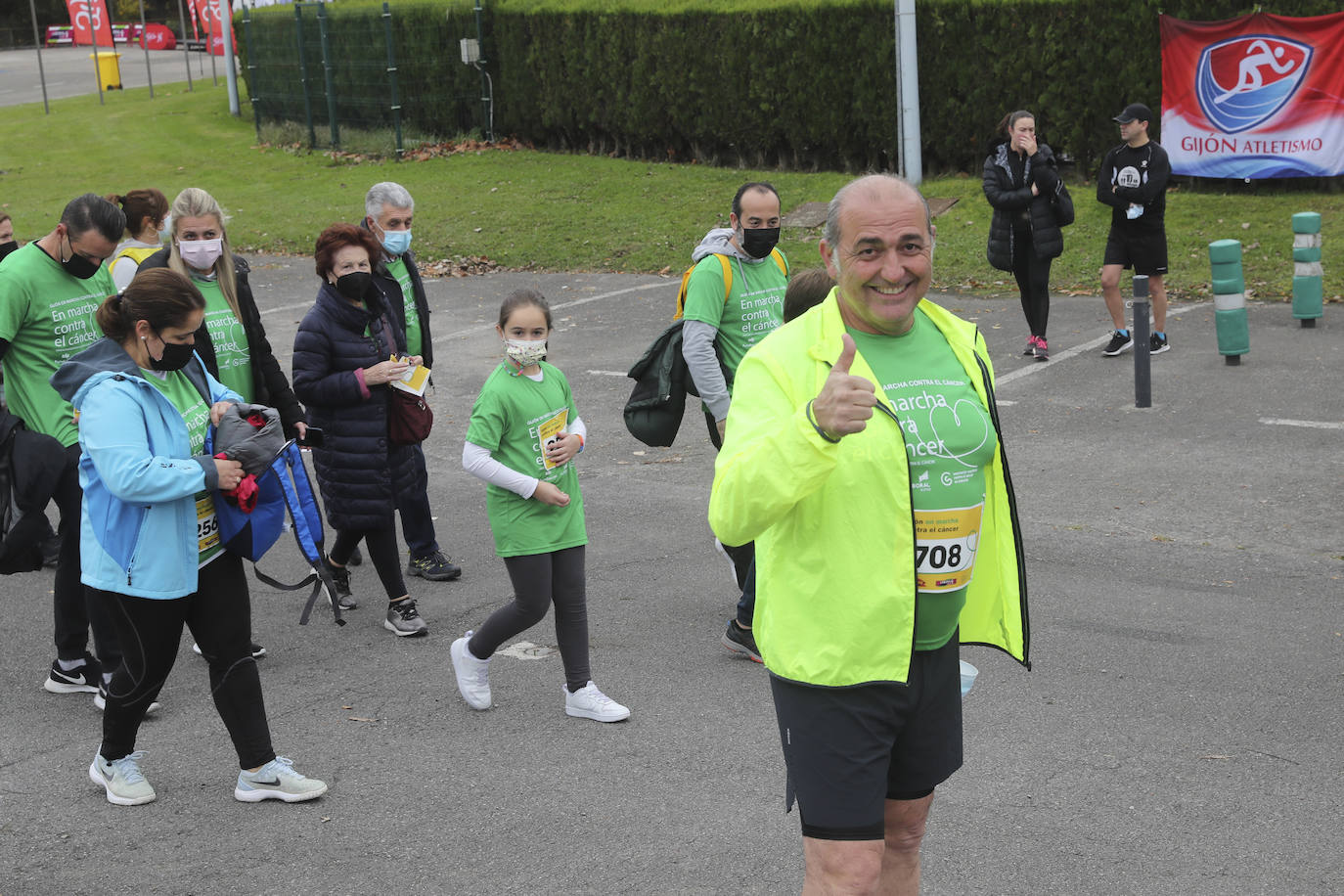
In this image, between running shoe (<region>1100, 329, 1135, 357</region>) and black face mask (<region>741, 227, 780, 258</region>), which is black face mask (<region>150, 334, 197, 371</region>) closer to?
black face mask (<region>741, 227, 780, 258</region>)

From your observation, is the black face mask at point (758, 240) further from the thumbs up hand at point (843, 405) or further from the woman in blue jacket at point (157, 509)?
the thumbs up hand at point (843, 405)

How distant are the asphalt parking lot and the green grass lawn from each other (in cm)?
617

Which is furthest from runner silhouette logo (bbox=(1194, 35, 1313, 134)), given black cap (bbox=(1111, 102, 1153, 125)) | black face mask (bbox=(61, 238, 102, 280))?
black face mask (bbox=(61, 238, 102, 280))

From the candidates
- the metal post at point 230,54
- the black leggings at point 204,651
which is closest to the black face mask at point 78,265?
the black leggings at point 204,651

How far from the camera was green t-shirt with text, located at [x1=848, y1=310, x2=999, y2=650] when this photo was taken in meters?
3.15

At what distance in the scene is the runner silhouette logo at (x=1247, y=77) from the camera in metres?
14.9

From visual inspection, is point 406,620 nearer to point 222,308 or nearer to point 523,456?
point 523,456

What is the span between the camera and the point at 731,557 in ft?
20.7

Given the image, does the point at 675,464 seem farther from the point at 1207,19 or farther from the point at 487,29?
the point at 487,29

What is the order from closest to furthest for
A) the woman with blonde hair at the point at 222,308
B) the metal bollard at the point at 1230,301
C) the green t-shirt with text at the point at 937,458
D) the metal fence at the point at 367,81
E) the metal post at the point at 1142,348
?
the green t-shirt with text at the point at 937,458 < the woman with blonde hair at the point at 222,308 < the metal post at the point at 1142,348 < the metal bollard at the point at 1230,301 < the metal fence at the point at 367,81

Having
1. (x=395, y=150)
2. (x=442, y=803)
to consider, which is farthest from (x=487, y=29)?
(x=442, y=803)

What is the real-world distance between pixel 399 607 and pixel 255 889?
2.37 metres

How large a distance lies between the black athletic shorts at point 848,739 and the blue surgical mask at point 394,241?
4.52 metres

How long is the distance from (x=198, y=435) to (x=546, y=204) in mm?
16039
